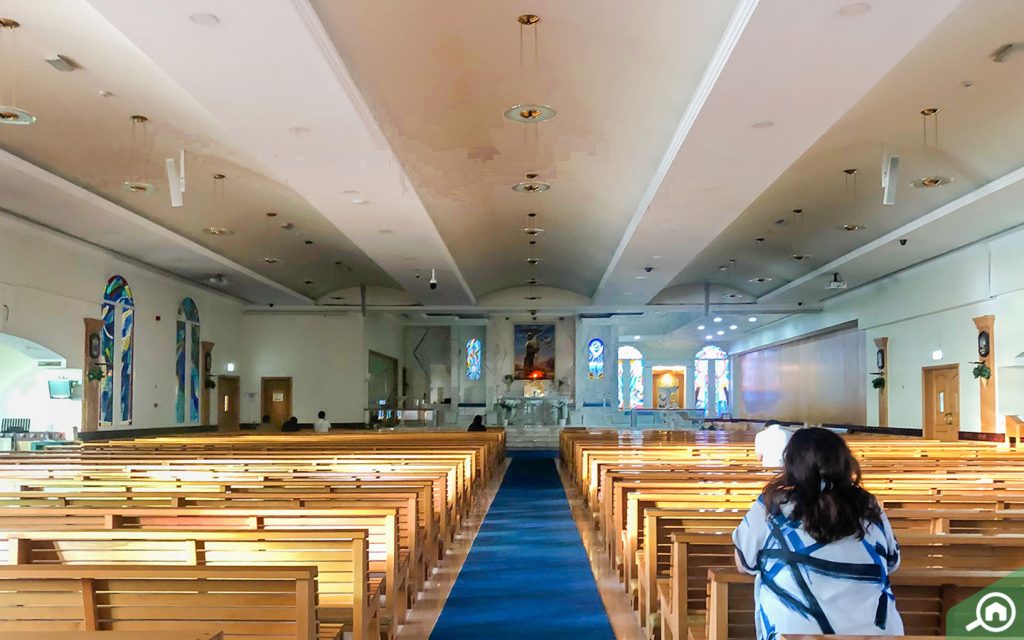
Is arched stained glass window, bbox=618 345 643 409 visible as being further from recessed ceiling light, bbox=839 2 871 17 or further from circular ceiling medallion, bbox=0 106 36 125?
recessed ceiling light, bbox=839 2 871 17

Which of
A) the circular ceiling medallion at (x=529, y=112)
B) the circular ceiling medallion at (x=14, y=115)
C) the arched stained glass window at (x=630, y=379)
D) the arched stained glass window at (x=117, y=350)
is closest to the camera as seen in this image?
the circular ceiling medallion at (x=14, y=115)

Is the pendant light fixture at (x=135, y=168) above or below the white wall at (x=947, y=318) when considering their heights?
above

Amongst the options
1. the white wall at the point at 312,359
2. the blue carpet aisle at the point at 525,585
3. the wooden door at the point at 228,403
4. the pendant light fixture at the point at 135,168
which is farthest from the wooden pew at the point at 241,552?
the white wall at the point at 312,359

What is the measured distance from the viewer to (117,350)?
1471 centimetres

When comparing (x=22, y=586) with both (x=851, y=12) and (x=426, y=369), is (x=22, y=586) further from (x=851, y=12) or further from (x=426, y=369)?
(x=426, y=369)

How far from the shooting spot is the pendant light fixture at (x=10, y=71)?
655 centimetres

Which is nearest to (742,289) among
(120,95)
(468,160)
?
(468,160)

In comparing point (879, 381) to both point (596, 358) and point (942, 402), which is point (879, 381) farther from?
point (596, 358)

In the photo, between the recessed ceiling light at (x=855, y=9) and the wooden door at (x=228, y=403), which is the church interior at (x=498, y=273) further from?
the wooden door at (x=228, y=403)

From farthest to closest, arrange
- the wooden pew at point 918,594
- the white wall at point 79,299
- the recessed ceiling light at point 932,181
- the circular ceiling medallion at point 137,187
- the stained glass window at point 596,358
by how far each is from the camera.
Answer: the stained glass window at point 596,358 → the white wall at point 79,299 → the circular ceiling medallion at point 137,187 → the recessed ceiling light at point 932,181 → the wooden pew at point 918,594

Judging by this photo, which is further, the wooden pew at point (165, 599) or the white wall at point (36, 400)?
the white wall at point (36, 400)

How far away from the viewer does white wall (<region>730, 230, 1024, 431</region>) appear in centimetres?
1245

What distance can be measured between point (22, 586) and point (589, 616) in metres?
3.15

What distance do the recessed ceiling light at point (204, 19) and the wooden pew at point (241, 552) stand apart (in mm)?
3325
